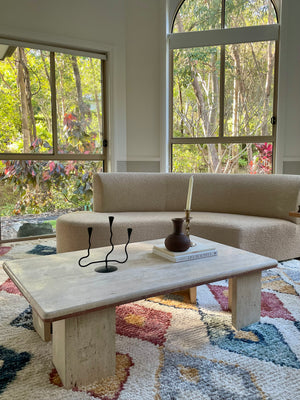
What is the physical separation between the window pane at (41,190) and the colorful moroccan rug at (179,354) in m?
1.87

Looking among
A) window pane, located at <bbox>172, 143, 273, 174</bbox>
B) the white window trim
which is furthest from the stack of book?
the white window trim

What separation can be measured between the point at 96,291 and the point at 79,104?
131 inches

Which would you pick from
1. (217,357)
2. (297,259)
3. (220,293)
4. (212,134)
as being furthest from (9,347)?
(212,134)

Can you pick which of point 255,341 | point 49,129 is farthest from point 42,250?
point 255,341

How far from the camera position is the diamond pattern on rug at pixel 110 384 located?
125cm

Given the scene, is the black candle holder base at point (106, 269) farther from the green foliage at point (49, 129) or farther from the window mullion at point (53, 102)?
the window mullion at point (53, 102)

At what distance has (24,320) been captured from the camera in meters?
1.86

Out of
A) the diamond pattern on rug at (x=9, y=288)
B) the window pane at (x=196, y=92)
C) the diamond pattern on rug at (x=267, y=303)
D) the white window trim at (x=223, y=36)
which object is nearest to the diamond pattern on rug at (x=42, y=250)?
the diamond pattern on rug at (x=9, y=288)

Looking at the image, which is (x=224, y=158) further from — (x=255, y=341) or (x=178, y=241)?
(x=255, y=341)

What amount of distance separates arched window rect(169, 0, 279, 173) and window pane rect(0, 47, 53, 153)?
165cm

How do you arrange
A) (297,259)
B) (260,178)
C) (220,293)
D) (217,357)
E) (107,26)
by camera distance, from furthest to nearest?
1. (107,26)
2. (260,178)
3. (297,259)
4. (220,293)
5. (217,357)

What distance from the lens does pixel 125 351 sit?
154 cm

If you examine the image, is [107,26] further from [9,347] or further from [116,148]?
[9,347]

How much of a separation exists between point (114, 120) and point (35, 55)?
1.16 metres
